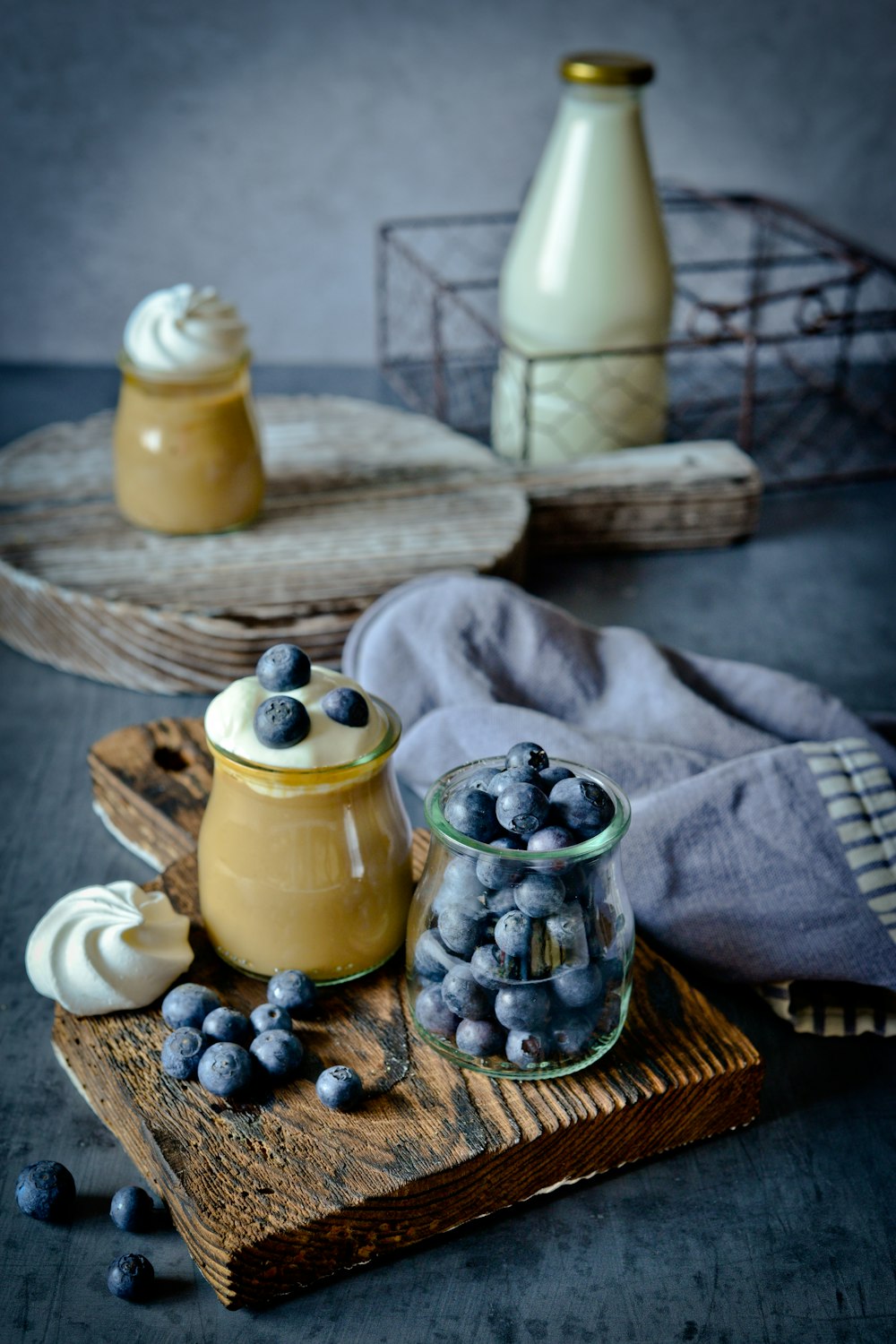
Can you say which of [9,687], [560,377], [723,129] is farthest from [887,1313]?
[723,129]

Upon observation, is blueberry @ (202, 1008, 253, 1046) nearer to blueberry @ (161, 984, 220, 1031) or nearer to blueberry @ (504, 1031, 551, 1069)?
blueberry @ (161, 984, 220, 1031)

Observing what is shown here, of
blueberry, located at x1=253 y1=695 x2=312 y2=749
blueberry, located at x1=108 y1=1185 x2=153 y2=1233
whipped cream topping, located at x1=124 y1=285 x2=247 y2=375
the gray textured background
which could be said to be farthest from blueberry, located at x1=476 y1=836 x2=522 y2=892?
the gray textured background

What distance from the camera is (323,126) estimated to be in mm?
1781

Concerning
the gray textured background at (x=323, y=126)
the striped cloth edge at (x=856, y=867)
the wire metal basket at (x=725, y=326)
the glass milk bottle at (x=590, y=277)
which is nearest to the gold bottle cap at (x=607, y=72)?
the glass milk bottle at (x=590, y=277)

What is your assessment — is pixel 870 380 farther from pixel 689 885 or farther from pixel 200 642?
pixel 689 885

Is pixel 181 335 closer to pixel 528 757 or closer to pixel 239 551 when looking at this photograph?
pixel 239 551

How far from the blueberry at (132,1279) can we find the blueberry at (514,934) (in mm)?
215

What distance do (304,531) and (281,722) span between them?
60 centimetres

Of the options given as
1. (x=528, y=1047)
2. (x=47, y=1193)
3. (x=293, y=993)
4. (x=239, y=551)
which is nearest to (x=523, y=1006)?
(x=528, y=1047)

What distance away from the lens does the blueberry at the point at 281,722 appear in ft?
2.07

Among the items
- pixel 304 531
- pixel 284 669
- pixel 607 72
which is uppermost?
pixel 607 72

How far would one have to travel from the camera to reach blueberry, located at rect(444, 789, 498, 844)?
611 mm

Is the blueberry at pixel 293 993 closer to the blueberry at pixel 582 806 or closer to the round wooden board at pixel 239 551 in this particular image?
the blueberry at pixel 582 806

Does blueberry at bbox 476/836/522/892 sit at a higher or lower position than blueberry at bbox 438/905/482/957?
higher
